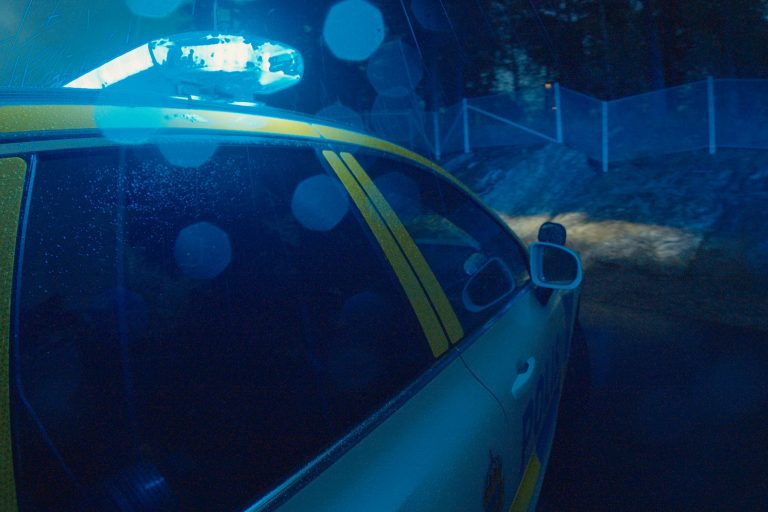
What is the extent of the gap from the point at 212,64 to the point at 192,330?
841mm

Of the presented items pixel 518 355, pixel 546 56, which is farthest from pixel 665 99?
pixel 518 355

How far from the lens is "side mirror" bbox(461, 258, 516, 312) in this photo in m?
1.86

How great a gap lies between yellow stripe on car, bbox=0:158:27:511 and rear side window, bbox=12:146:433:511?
2cm

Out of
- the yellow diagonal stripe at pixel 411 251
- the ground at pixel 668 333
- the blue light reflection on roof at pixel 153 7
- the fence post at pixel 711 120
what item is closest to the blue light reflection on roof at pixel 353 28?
the ground at pixel 668 333

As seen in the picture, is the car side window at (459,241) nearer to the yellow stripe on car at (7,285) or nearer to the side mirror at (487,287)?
the side mirror at (487,287)

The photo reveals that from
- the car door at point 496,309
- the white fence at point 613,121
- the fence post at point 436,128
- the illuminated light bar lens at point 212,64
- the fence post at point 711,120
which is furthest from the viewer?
the fence post at point 436,128

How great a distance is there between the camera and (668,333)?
5105 mm

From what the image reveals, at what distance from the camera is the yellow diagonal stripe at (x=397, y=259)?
4.73 feet

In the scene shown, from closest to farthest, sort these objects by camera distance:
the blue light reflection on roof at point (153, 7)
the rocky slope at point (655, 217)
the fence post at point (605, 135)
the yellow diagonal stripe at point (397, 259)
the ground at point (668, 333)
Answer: the yellow diagonal stripe at point (397, 259)
the ground at point (668, 333)
the rocky slope at point (655, 217)
the blue light reflection on roof at point (153, 7)
the fence post at point (605, 135)

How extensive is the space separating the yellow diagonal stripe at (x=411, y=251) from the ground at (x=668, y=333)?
158 centimetres

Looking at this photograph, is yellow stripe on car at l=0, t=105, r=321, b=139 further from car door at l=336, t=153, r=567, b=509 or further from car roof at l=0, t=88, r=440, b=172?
car door at l=336, t=153, r=567, b=509

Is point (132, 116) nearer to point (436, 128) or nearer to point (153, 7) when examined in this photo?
point (153, 7)

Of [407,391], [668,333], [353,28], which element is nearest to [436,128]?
[353,28]

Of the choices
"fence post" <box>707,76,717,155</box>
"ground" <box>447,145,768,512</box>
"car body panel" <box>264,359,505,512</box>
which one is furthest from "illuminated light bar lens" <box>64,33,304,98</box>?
"fence post" <box>707,76,717,155</box>
